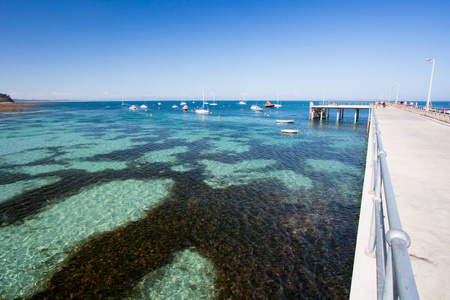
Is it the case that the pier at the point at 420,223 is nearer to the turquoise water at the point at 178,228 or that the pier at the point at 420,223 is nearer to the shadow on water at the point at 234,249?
the shadow on water at the point at 234,249

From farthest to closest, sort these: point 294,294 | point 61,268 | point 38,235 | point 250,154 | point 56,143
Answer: point 56,143, point 250,154, point 38,235, point 61,268, point 294,294

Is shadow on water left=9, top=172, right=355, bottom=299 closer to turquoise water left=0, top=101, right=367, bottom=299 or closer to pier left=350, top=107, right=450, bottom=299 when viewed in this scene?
turquoise water left=0, top=101, right=367, bottom=299

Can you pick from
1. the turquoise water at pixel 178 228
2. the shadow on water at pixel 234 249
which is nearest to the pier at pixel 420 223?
the shadow on water at pixel 234 249

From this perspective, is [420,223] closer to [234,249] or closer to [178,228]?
[234,249]

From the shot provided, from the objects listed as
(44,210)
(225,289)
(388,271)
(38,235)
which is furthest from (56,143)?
(388,271)

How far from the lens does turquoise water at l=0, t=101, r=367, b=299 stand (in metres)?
7.90

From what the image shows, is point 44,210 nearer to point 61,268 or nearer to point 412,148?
point 61,268

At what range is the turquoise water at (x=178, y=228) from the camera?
790 cm

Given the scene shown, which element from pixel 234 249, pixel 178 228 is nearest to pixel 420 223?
pixel 234 249

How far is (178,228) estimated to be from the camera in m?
11.1

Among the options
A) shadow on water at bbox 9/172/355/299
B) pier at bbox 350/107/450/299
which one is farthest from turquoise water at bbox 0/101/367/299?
pier at bbox 350/107/450/299

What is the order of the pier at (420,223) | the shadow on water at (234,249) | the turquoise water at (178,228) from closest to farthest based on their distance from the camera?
the pier at (420,223), the shadow on water at (234,249), the turquoise water at (178,228)

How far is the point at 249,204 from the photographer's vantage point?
527 inches

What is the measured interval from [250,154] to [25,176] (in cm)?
1977
